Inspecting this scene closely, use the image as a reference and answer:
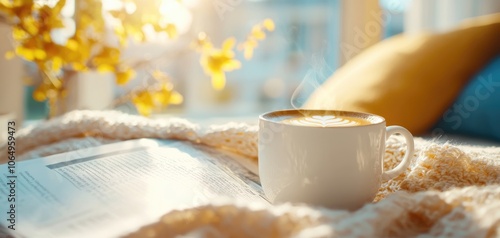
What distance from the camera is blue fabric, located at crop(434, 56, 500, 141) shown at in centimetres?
102

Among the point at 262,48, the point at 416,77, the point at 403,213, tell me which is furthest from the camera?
the point at 262,48

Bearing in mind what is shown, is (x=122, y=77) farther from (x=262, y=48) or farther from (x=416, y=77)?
(x=262, y=48)

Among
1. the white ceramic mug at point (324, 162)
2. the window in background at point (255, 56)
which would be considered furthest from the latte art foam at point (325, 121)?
the window in background at point (255, 56)

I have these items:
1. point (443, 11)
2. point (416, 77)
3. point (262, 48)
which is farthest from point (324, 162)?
point (262, 48)

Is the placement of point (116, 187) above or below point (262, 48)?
below

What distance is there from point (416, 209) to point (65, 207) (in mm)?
319

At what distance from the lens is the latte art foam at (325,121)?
1.70 ft

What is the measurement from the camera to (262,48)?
2.13 m

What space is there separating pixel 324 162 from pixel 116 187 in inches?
8.5

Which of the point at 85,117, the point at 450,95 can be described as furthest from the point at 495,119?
the point at 85,117

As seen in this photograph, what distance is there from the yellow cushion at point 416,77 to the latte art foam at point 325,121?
0.44 metres

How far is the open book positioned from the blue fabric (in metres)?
0.59

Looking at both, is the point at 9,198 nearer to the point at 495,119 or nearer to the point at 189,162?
the point at 189,162

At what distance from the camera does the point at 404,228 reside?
1.41 feet
